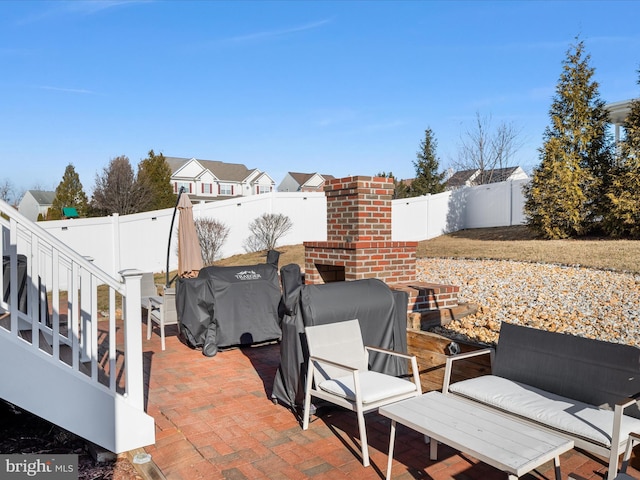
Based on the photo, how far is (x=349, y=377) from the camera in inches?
136

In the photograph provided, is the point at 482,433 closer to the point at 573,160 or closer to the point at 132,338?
the point at 132,338

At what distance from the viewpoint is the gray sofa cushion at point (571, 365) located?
265cm

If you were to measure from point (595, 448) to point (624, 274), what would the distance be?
18.6 feet

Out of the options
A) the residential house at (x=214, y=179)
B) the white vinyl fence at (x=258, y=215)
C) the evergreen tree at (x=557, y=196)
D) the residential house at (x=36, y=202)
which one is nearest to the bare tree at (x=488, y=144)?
the white vinyl fence at (x=258, y=215)

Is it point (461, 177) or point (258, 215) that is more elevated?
point (461, 177)

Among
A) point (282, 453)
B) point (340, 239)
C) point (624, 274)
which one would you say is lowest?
point (282, 453)

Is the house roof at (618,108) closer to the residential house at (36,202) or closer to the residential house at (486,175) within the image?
the residential house at (486,175)

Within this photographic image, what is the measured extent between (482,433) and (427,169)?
27.8 m

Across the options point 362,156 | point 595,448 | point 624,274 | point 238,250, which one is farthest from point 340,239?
point 362,156

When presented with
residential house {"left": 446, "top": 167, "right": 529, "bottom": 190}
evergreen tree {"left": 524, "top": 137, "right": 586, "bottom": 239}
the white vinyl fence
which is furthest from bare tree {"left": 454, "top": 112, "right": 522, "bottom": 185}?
evergreen tree {"left": 524, "top": 137, "right": 586, "bottom": 239}

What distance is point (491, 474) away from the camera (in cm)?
277

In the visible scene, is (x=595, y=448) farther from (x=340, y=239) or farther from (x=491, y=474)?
(x=340, y=239)

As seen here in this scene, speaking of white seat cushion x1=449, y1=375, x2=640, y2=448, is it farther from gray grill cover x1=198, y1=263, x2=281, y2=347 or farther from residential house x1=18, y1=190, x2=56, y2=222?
residential house x1=18, y1=190, x2=56, y2=222

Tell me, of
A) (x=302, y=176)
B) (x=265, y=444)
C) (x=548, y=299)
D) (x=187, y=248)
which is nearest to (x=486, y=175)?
(x=548, y=299)
